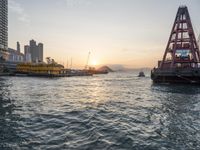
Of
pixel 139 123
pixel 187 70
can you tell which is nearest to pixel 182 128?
pixel 139 123

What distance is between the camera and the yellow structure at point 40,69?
432 feet

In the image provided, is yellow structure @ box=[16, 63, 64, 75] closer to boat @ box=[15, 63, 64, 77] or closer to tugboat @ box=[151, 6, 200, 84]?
boat @ box=[15, 63, 64, 77]

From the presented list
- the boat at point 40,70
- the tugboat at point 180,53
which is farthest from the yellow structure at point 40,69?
the tugboat at point 180,53

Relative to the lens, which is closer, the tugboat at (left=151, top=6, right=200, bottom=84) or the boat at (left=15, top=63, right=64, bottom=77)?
the tugboat at (left=151, top=6, right=200, bottom=84)

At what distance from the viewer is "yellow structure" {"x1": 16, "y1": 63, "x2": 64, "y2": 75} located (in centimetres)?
13171

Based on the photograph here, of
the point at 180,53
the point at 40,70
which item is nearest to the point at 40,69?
the point at 40,70

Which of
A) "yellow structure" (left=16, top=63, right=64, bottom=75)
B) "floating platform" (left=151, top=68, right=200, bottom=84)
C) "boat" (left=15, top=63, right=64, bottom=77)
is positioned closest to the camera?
"floating platform" (left=151, top=68, right=200, bottom=84)

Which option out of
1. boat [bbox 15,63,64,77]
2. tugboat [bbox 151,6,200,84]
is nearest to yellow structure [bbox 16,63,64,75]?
boat [bbox 15,63,64,77]

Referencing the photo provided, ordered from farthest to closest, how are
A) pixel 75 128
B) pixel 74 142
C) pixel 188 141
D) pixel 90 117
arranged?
pixel 90 117
pixel 75 128
pixel 188 141
pixel 74 142

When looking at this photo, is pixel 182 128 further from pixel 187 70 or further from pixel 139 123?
pixel 187 70

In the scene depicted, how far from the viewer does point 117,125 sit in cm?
1822

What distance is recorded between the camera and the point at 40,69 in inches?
5330

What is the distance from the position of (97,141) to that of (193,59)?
72171 millimetres

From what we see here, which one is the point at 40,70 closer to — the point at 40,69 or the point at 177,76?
the point at 40,69
